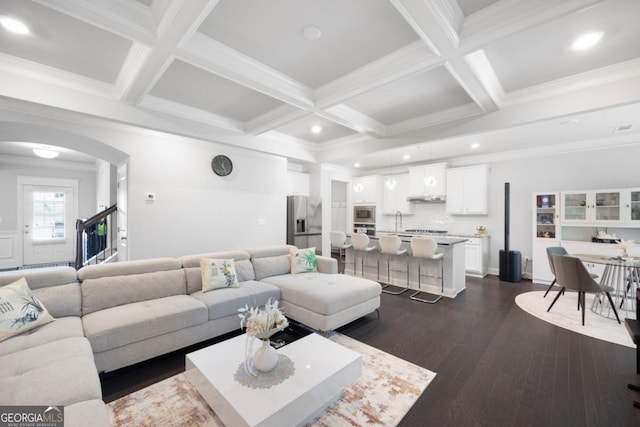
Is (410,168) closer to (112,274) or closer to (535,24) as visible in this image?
(535,24)

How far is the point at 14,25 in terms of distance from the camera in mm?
2191

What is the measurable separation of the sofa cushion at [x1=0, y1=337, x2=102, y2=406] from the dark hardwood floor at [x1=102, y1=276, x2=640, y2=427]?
0.52 metres

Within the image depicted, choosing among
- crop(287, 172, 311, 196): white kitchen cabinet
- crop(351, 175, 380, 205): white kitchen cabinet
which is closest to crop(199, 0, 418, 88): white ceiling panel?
crop(287, 172, 311, 196): white kitchen cabinet

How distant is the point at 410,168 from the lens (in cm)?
696

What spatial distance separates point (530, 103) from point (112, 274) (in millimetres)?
5077

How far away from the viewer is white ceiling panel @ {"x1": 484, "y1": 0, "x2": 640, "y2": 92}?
2.01 metres

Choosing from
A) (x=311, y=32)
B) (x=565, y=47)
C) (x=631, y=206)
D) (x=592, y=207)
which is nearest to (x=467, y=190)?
(x=592, y=207)

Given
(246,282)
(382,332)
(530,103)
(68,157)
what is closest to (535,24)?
(530,103)

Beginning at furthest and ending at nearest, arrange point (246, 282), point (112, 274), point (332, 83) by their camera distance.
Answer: point (246, 282) < point (332, 83) < point (112, 274)

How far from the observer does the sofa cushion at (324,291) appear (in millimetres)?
2914

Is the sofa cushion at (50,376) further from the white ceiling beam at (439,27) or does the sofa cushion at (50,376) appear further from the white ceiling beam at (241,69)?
the white ceiling beam at (439,27)

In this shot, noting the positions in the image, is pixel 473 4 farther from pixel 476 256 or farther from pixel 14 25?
pixel 476 256

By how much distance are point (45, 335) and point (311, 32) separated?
10.2 ft

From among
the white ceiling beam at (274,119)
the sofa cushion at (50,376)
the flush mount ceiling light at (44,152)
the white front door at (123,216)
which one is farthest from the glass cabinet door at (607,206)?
the flush mount ceiling light at (44,152)
